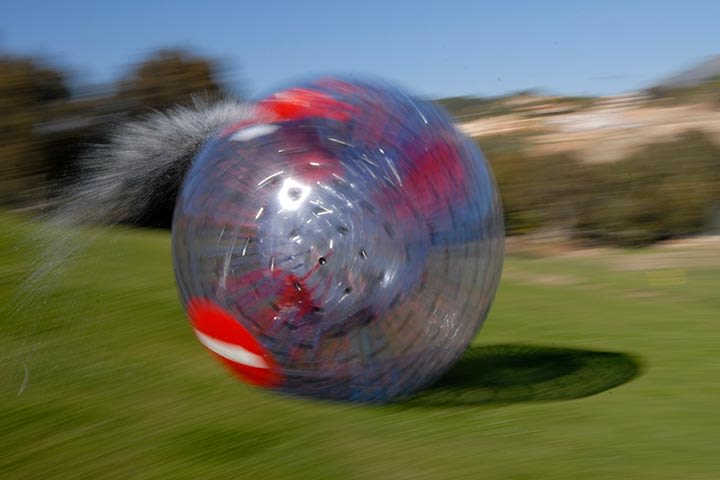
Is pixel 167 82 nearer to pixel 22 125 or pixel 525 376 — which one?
pixel 22 125

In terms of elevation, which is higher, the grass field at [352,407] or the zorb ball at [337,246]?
the zorb ball at [337,246]

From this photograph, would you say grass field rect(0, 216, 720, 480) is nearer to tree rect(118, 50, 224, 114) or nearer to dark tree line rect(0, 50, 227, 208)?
dark tree line rect(0, 50, 227, 208)

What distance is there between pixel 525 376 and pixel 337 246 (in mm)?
1754

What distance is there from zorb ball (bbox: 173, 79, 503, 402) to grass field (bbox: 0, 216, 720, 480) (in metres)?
0.29

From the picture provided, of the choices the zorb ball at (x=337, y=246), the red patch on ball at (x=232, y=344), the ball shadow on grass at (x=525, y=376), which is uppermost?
the zorb ball at (x=337, y=246)

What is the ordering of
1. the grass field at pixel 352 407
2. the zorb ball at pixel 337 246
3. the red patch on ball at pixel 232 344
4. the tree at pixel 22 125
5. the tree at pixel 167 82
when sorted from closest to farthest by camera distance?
the grass field at pixel 352 407 → the zorb ball at pixel 337 246 → the red patch on ball at pixel 232 344 → the tree at pixel 22 125 → the tree at pixel 167 82

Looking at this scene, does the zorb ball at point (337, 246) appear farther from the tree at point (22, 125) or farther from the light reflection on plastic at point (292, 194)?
the tree at point (22, 125)

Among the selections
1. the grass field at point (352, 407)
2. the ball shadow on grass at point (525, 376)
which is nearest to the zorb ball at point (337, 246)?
the grass field at point (352, 407)

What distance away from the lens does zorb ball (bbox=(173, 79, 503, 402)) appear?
4.39m

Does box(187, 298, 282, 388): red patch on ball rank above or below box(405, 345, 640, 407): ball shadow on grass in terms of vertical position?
above

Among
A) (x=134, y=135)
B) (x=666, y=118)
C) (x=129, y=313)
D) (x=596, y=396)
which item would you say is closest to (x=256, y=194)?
(x=596, y=396)

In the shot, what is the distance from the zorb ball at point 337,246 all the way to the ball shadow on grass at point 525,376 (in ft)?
1.45

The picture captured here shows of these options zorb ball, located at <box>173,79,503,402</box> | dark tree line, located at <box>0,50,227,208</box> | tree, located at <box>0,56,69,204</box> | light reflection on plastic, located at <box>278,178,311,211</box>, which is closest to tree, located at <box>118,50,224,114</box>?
dark tree line, located at <box>0,50,227,208</box>

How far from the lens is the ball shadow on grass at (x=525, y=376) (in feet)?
16.9
